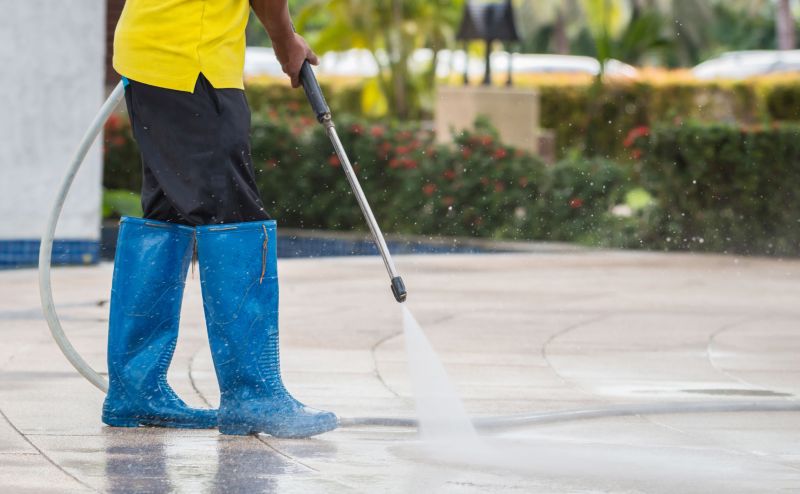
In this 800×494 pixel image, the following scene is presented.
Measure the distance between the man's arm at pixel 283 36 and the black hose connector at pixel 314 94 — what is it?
19 millimetres

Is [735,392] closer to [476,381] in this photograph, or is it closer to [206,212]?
[476,381]

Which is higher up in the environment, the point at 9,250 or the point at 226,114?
the point at 226,114

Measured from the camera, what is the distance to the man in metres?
4.07

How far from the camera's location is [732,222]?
1147cm

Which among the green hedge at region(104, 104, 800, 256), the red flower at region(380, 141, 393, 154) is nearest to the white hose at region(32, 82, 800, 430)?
the green hedge at region(104, 104, 800, 256)

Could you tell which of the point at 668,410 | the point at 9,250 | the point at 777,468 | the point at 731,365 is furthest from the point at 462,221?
the point at 777,468

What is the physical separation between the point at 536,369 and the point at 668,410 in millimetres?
994

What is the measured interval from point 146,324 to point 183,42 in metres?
0.74

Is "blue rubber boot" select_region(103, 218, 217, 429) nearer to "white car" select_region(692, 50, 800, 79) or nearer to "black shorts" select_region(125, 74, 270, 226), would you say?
"black shorts" select_region(125, 74, 270, 226)

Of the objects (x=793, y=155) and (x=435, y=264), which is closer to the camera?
(x=435, y=264)

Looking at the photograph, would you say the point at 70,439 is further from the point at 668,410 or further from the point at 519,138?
the point at 519,138

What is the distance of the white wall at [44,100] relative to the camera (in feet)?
29.0

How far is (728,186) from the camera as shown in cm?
1152

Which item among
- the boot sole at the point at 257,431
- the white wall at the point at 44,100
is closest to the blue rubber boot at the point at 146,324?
the boot sole at the point at 257,431
